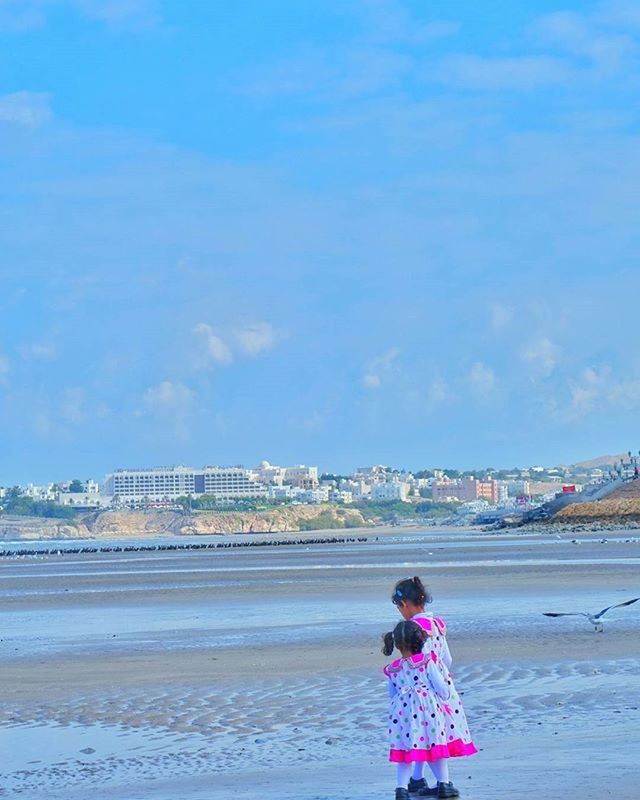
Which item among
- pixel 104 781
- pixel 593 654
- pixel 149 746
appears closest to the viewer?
pixel 104 781

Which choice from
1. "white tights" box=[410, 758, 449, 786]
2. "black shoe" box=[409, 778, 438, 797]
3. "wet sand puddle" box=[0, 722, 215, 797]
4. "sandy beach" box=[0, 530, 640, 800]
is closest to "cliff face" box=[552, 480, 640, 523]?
"sandy beach" box=[0, 530, 640, 800]

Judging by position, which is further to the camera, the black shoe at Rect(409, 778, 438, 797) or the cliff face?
the cliff face

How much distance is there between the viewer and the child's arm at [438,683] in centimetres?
954

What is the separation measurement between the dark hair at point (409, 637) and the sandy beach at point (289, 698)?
0.94 metres

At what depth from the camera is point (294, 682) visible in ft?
52.6

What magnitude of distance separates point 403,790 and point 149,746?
10.8 feet

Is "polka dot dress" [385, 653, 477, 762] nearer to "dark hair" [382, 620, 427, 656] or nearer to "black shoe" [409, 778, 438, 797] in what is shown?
"dark hair" [382, 620, 427, 656]

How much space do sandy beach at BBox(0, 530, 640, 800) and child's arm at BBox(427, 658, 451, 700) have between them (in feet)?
2.08

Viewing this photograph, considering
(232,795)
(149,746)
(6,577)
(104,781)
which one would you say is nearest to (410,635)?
(232,795)

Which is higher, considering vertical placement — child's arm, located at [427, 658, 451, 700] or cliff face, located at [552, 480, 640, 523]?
cliff face, located at [552, 480, 640, 523]

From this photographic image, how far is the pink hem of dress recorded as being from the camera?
941 cm

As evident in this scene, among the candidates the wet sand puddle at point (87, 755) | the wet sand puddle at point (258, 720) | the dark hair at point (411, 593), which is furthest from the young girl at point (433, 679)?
the wet sand puddle at point (87, 755)

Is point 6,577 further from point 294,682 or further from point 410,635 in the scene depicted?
point 410,635

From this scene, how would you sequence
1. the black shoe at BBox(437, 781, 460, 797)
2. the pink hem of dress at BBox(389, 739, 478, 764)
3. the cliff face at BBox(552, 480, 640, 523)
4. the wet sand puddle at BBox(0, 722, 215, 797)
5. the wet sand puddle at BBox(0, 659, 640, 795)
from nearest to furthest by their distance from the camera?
the black shoe at BBox(437, 781, 460, 797) → the pink hem of dress at BBox(389, 739, 478, 764) → the wet sand puddle at BBox(0, 722, 215, 797) → the wet sand puddle at BBox(0, 659, 640, 795) → the cliff face at BBox(552, 480, 640, 523)
